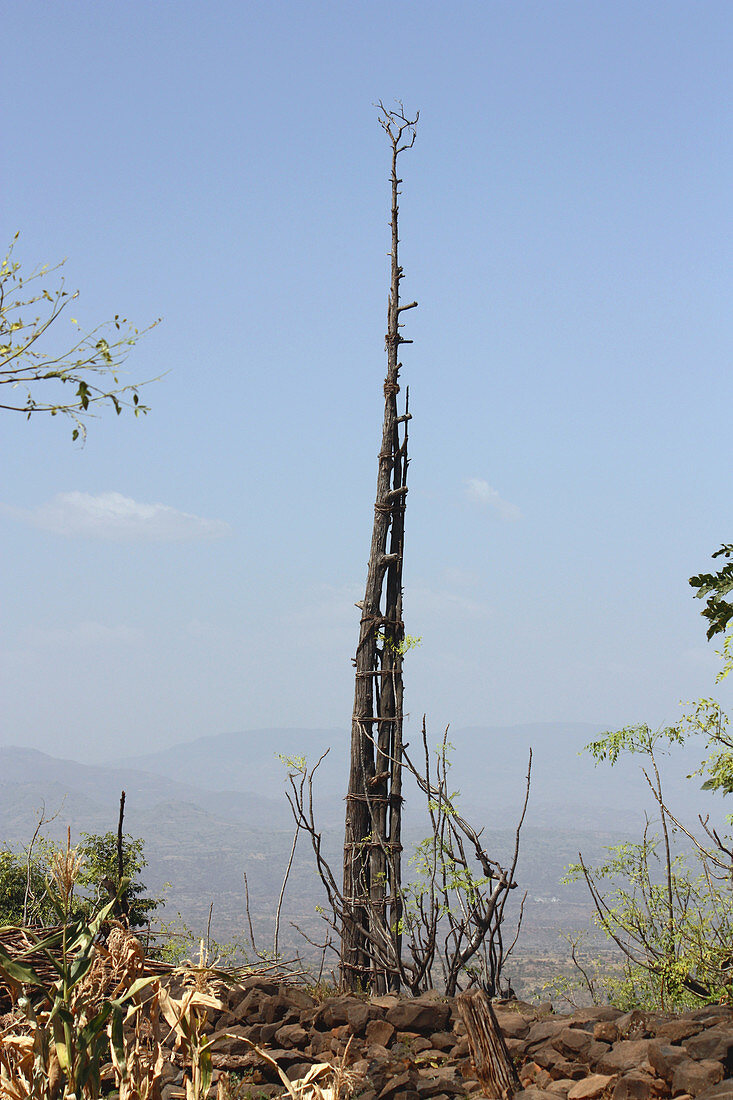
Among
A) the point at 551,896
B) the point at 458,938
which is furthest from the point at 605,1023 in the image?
the point at 551,896

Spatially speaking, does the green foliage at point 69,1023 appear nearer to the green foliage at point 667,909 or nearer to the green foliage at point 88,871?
the green foliage at point 667,909

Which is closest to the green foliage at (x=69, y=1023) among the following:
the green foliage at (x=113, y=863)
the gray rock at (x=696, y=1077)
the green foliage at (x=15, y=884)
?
the gray rock at (x=696, y=1077)

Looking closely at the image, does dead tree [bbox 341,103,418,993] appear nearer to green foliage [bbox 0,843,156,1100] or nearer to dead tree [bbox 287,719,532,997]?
dead tree [bbox 287,719,532,997]

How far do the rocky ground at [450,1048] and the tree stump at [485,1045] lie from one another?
83 mm

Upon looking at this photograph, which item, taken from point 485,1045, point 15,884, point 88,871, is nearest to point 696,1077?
point 485,1045

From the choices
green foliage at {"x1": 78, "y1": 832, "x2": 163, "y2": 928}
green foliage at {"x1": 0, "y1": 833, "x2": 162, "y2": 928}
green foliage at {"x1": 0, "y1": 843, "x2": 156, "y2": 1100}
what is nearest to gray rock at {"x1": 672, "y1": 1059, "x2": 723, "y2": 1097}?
green foliage at {"x1": 0, "y1": 843, "x2": 156, "y2": 1100}

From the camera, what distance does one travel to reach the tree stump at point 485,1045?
12.8 ft

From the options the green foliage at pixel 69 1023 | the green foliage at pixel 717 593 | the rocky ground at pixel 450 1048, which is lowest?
the rocky ground at pixel 450 1048

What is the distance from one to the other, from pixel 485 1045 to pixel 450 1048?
56 centimetres

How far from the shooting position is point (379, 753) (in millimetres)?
6883

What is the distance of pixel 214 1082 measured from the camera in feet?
13.3

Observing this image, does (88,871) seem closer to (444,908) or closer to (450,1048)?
(444,908)

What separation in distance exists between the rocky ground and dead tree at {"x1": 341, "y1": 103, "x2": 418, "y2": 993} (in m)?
1.50

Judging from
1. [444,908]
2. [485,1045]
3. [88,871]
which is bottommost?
[88,871]
